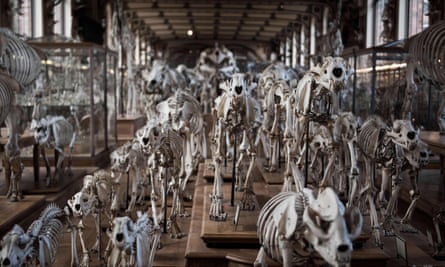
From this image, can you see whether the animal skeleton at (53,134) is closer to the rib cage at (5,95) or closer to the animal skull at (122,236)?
the rib cage at (5,95)

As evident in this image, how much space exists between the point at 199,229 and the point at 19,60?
11.8 feet

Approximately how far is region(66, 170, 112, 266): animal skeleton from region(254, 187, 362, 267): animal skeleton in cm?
192

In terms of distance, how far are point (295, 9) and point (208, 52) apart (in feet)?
37.0

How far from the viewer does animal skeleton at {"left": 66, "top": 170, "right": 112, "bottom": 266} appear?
532 centimetres

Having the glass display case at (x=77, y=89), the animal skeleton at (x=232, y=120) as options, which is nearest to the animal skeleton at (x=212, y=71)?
the glass display case at (x=77, y=89)

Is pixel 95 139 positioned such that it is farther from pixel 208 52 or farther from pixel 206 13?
pixel 206 13

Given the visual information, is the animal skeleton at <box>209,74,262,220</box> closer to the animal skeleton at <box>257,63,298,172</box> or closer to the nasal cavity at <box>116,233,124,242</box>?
the animal skeleton at <box>257,63,298,172</box>

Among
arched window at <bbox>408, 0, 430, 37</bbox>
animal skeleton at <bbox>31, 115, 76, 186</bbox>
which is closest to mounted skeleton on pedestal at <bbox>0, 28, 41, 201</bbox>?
animal skeleton at <bbox>31, 115, 76, 186</bbox>

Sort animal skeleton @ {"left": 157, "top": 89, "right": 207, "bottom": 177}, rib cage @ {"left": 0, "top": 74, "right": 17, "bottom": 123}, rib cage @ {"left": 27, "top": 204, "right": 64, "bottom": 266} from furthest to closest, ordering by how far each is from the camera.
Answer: animal skeleton @ {"left": 157, "top": 89, "right": 207, "bottom": 177} → rib cage @ {"left": 0, "top": 74, "right": 17, "bottom": 123} → rib cage @ {"left": 27, "top": 204, "right": 64, "bottom": 266}

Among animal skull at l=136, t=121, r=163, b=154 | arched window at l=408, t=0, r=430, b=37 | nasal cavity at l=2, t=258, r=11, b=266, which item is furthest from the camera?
arched window at l=408, t=0, r=430, b=37

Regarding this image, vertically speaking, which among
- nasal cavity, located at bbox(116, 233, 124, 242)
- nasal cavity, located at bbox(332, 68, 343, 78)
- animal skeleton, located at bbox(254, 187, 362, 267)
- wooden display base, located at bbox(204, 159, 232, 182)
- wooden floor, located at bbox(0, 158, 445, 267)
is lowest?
wooden floor, located at bbox(0, 158, 445, 267)

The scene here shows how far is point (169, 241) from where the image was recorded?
6.12 metres

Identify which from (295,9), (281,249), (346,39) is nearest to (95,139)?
(281,249)

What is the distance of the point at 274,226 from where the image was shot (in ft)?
13.1
